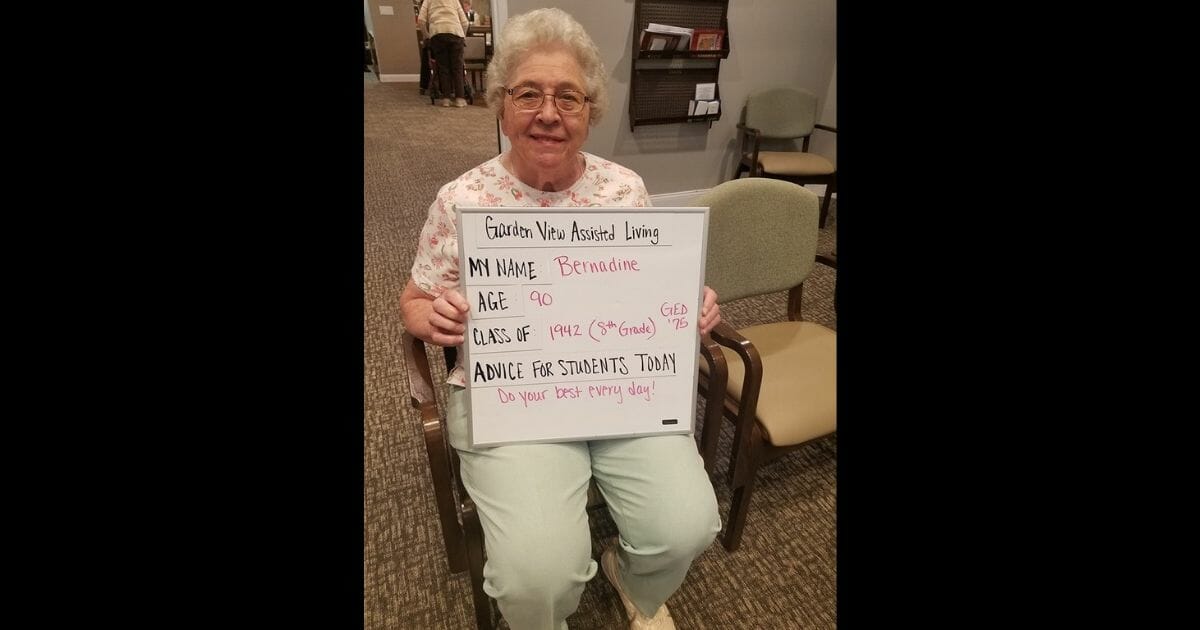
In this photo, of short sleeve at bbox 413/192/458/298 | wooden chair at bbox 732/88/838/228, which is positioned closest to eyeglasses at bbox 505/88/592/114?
short sleeve at bbox 413/192/458/298

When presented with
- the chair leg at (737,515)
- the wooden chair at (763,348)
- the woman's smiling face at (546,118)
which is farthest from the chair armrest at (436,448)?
the chair leg at (737,515)

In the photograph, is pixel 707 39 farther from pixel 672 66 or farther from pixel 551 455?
pixel 551 455

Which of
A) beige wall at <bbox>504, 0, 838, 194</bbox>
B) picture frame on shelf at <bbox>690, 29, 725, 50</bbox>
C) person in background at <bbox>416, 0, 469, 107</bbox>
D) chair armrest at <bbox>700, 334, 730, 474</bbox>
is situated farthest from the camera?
person in background at <bbox>416, 0, 469, 107</bbox>

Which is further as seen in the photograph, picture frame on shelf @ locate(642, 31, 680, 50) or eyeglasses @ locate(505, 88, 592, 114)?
picture frame on shelf @ locate(642, 31, 680, 50)

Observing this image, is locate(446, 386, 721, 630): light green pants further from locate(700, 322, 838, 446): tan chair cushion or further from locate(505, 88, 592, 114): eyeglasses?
locate(505, 88, 592, 114): eyeglasses

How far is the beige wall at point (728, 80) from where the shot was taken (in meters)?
3.25

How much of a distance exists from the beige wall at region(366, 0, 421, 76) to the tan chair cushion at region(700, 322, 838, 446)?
32.7 ft

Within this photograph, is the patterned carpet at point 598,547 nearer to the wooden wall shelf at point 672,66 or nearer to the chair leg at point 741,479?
the chair leg at point 741,479

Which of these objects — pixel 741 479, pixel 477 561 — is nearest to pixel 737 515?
pixel 741 479

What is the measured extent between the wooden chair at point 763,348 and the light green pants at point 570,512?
219mm

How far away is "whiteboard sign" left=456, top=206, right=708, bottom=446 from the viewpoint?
91cm

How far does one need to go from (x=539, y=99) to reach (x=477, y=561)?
0.97 metres

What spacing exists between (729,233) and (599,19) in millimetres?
2080

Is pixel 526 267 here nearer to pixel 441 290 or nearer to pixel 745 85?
pixel 441 290
